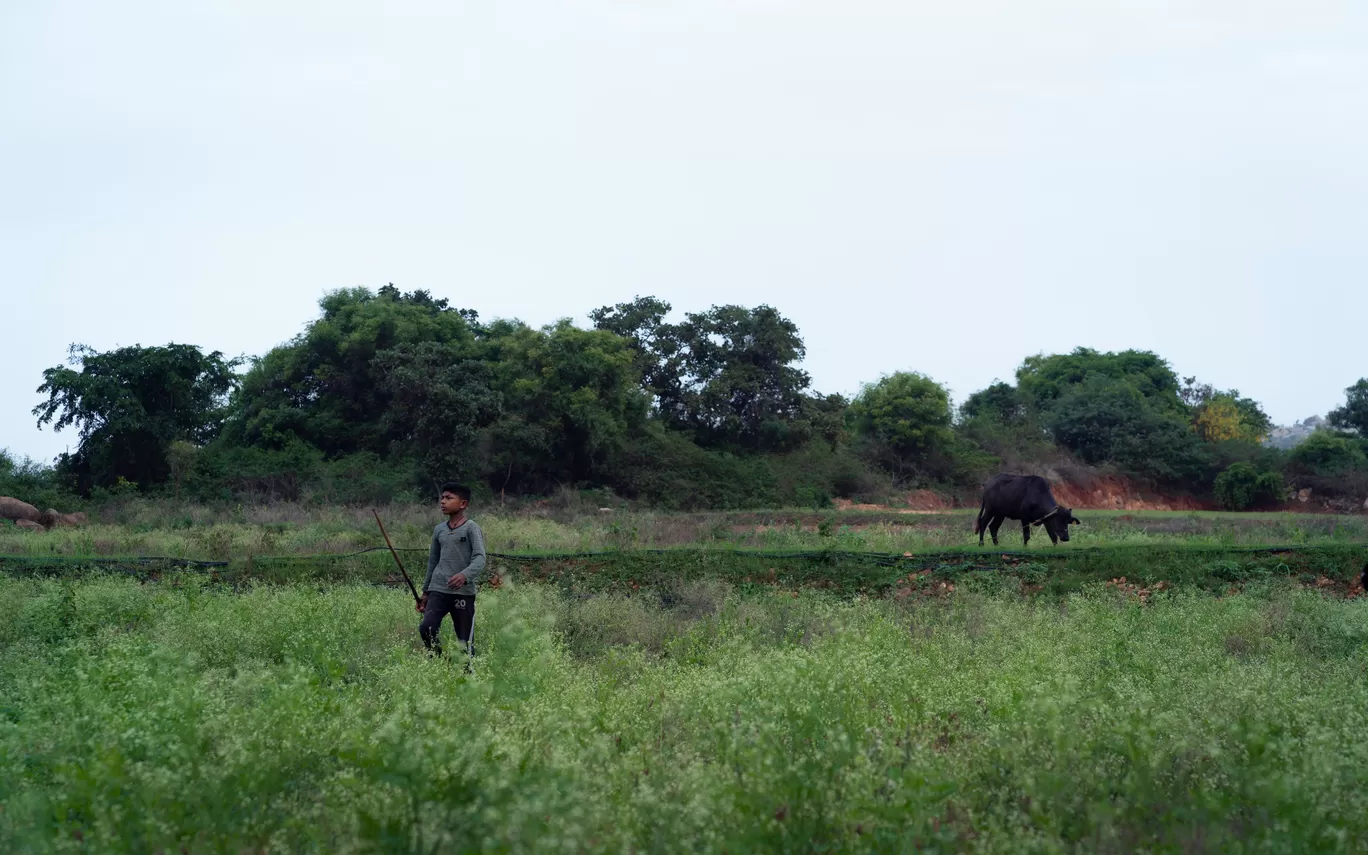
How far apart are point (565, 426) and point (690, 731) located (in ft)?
109

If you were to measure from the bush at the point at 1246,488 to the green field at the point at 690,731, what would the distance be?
3643 cm

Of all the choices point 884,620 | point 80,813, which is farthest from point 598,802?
point 884,620

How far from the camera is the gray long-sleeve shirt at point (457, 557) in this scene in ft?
32.4

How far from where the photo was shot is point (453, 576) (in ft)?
32.3

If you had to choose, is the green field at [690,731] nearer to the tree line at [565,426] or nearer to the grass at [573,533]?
the grass at [573,533]

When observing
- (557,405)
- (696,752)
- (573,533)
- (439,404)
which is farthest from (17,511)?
(696,752)

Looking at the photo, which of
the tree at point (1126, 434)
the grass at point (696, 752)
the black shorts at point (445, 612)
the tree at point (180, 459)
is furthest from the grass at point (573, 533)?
the tree at point (1126, 434)

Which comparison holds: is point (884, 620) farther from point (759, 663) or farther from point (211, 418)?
point (211, 418)

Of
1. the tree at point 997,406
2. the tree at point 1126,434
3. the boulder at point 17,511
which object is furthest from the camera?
the tree at point 997,406

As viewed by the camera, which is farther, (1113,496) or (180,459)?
(1113,496)

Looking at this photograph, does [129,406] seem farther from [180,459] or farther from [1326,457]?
[1326,457]

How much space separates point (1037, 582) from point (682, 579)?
15.3 feet

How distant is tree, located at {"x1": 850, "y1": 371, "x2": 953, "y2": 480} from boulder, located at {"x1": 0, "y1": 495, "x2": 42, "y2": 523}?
29025mm

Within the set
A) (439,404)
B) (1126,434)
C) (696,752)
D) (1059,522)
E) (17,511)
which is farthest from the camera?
(1126,434)
